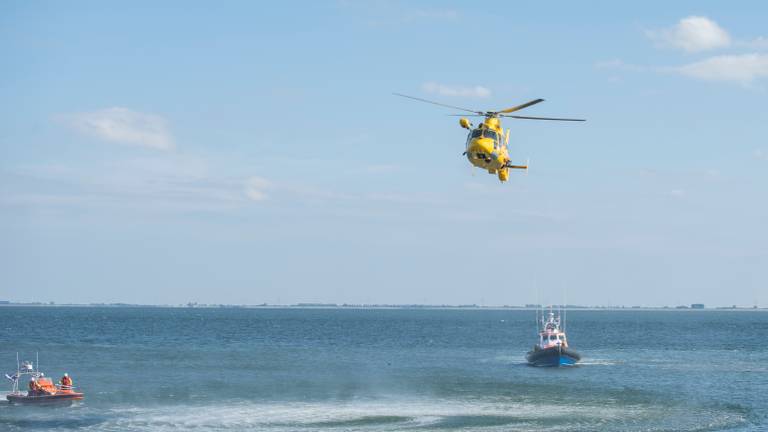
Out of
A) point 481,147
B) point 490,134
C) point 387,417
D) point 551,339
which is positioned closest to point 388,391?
point 387,417

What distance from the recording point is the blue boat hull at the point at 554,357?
3420 inches

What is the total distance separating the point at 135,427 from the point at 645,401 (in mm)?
33095

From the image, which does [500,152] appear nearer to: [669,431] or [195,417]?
[669,431]

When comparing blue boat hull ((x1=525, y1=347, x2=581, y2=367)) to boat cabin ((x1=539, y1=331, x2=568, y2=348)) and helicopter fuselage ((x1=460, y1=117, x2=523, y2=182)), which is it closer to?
boat cabin ((x1=539, y1=331, x2=568, y2=348))

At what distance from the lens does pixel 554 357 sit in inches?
3418

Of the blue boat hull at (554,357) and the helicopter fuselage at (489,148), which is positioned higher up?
the helicopter fuselage at (489,148)

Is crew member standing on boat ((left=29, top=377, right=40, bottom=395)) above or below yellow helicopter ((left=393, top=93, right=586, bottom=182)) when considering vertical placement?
below

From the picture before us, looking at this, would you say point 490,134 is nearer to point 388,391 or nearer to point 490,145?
point 490,145

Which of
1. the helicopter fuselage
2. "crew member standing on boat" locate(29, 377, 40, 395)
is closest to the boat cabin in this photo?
"crew member standing on boat" locate(29, 377, 40, 395)

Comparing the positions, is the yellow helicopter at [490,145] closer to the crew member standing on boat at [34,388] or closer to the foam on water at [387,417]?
the foam on water at [387,417]

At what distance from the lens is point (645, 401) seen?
6203 cm

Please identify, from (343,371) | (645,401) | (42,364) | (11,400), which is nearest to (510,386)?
(645,401)

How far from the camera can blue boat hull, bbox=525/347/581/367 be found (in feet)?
285

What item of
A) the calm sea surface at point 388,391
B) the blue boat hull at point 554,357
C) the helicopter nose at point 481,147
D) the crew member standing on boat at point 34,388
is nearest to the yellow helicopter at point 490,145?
the helicopter nose at point 481,147
